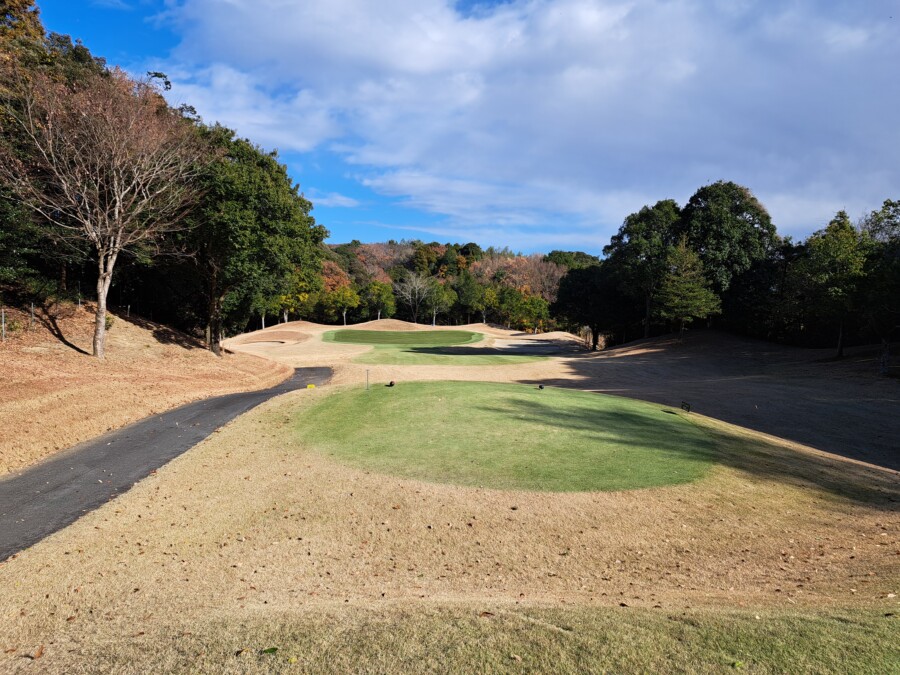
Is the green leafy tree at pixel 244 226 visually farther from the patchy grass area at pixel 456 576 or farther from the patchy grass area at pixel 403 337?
the patchy grass area at pixel 403 337

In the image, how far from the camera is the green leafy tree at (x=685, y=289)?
1318 inches

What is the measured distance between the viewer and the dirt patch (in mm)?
11930

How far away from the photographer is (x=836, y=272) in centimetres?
2805

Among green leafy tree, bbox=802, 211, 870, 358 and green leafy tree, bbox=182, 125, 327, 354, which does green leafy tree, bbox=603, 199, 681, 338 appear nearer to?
green leafy tree, bbox=802, 211, 870, 358

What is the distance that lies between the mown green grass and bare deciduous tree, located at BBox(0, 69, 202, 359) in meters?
20.5

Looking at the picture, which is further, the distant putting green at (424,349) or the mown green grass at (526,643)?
the distant putting green at (424,349)

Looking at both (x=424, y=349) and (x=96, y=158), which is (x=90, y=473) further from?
(x=424, y=349)

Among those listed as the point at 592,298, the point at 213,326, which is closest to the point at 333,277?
the point at 592,298

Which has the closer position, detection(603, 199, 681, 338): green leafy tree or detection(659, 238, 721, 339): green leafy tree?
detection(659, 238, 721, 339): green leafy tree

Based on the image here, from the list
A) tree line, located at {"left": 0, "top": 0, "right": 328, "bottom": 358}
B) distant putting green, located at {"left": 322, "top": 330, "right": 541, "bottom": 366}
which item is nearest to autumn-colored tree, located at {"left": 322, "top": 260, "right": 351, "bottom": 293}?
distant putting green, located at {"left": 322, "top": 330, "right": 541, "bottom": 366}

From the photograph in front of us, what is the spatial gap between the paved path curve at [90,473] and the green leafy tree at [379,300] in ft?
192

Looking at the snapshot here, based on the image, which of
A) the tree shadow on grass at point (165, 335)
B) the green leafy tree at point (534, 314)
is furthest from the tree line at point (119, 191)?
the green leafy tree at point (534, 314)

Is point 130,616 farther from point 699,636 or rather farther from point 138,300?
point 138,300

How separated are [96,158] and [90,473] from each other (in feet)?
49.4
